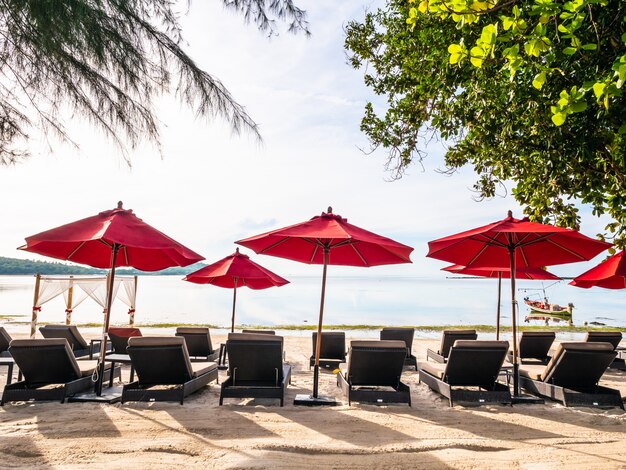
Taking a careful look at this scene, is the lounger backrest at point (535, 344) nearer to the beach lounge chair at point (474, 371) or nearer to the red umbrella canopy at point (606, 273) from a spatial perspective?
the red umbrella canopy at point (606, 273)

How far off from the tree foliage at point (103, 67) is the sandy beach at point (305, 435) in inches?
104

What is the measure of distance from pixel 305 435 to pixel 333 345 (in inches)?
154

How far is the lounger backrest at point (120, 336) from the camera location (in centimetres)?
702

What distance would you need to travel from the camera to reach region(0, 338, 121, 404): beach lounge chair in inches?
191

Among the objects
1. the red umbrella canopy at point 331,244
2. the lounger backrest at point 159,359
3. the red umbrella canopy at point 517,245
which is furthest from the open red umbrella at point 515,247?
the lounger backrest at point 159,359

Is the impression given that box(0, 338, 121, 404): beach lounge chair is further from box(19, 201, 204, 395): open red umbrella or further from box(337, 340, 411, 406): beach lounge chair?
box(337, 340, 411, 406): beach lounge chair

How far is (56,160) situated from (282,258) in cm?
322

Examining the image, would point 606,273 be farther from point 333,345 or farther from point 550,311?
point 550,311

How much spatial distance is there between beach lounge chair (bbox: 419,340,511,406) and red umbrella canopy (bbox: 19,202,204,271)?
144 inches

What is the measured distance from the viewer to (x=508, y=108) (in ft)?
21.4

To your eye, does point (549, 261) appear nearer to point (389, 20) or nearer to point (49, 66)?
point (389, 20)

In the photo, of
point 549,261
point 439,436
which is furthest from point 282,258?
point 549,261

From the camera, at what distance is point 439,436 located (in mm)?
4020

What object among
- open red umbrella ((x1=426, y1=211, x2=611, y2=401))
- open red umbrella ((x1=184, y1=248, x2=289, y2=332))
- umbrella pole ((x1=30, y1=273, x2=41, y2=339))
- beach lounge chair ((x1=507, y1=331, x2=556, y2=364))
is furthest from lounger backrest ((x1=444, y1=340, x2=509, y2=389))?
umbrella pole ((x1=30, y1=273, x2=41, y2=339))
